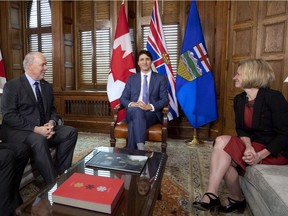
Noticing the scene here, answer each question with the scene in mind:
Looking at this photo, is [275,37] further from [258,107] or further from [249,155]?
[249,155]

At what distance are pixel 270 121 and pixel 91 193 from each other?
4.11ft

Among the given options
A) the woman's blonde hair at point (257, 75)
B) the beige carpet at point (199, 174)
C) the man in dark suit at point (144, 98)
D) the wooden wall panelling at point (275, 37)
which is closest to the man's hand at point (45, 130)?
the man in dark suit at point (144, 98)

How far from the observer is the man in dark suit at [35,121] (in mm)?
1729

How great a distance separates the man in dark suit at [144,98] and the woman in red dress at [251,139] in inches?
35.4

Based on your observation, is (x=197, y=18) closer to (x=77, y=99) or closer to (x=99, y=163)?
(x=77, y=99)

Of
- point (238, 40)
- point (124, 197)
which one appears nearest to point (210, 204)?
point (124, 197)

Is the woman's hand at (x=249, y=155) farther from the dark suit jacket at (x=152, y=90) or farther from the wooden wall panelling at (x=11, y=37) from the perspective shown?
the wooden wall panelling at (x=11, y=37)

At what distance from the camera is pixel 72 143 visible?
2.06 meters

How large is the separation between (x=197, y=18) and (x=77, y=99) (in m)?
2.35

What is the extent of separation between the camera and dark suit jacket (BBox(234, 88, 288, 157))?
147cm

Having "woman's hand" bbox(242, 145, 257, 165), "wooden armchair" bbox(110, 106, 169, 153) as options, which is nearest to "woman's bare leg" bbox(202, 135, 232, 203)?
"woman's hand" bbox(242, 145, 257, 165)

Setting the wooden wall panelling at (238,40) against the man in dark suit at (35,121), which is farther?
the wooden wall panelling at (238,40)

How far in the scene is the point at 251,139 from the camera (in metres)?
1.65

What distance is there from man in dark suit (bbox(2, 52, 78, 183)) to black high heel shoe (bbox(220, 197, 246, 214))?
4.18 ft
